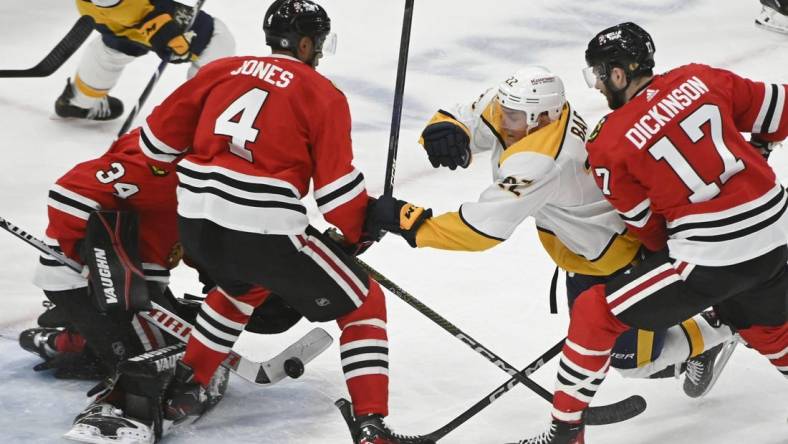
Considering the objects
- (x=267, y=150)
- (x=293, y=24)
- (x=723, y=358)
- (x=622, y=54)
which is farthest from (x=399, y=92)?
(x=723, y=358)

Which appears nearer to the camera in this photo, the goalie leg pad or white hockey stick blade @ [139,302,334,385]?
the goalie leg pad

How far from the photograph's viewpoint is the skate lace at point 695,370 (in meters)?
3.21

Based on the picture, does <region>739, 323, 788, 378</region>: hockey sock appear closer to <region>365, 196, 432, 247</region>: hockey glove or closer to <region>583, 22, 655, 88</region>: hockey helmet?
<region>583, 22, 655, 88</region>: hockey helmet

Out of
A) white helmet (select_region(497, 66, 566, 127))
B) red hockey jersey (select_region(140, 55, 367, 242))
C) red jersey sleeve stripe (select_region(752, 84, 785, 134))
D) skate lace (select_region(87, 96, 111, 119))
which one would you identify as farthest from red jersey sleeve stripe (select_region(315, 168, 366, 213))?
skate lace (select_region(87, 96, 111, 119))

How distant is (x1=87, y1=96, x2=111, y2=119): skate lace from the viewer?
5172 mm

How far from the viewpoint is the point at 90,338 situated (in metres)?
3.20

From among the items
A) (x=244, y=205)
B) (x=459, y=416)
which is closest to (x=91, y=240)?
(x=244, y=205)

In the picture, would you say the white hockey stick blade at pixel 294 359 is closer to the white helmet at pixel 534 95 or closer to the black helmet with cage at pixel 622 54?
the white helmet at pixel 534 95

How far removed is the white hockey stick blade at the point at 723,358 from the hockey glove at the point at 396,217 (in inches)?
36.6

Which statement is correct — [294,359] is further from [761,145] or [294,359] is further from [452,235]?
[761,145]

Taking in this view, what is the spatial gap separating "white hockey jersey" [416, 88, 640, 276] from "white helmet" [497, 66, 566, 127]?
0.05 meters

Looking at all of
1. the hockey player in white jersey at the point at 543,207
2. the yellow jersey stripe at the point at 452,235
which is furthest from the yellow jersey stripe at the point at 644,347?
the yellow jersey stripe at the point at 452,235

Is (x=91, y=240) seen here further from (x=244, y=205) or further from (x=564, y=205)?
(x=564, y=205)

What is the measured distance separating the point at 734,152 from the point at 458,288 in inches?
56.1
